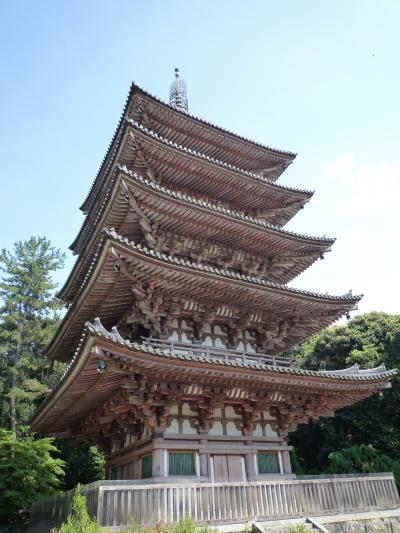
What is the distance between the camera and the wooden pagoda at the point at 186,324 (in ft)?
35.3

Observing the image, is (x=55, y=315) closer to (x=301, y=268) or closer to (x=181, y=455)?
(x=301, y=268)

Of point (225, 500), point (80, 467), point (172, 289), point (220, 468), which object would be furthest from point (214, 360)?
point (80, 467)

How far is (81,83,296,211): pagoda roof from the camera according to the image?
663 inches

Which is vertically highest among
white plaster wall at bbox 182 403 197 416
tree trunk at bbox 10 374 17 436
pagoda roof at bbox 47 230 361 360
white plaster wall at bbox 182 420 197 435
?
tree trunk at bbox 10 374 17 436

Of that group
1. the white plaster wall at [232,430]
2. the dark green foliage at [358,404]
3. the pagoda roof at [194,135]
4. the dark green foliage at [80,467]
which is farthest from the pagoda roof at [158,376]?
the dark green foliage at [80,467]

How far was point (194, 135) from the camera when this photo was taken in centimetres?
1797

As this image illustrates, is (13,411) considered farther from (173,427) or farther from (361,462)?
(173,427)

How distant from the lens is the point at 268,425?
1314cm

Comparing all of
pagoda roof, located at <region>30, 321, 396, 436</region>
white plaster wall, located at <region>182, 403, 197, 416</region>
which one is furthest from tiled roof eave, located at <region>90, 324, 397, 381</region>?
white plaster wall, located at <region>182, 403, 197, 416</region>

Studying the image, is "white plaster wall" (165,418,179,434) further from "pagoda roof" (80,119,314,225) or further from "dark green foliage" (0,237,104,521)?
"dark green foliage" (0,237,104,521)

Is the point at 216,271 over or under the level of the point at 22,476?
over

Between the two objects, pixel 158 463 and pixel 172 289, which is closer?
pixel 158 463

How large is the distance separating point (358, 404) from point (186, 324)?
1978 centimetres

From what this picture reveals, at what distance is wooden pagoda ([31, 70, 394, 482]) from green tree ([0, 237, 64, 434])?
17.4 metres
